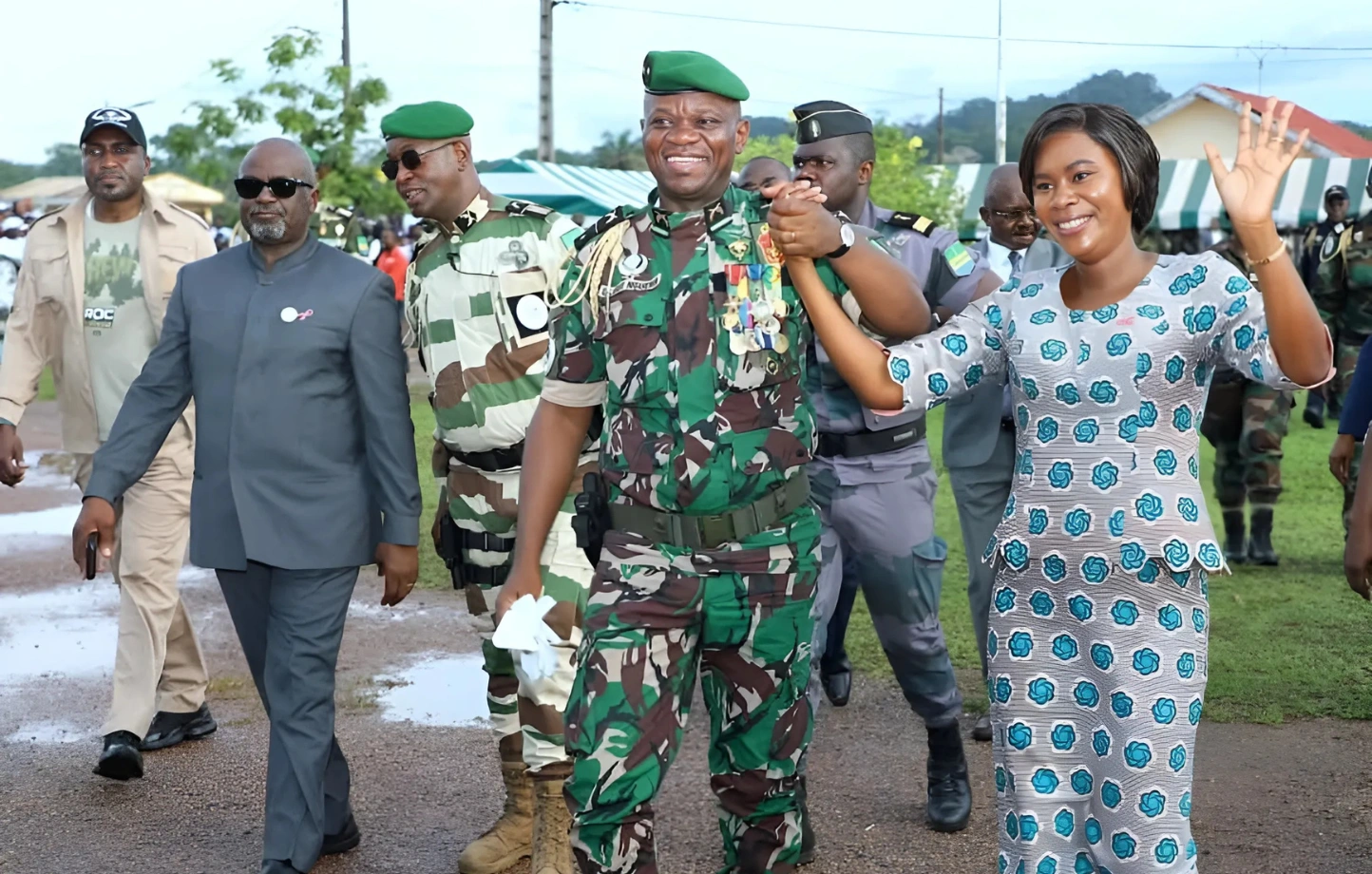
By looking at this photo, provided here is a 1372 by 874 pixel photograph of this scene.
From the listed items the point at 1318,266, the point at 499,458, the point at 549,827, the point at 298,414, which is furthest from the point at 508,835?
the point at 1318,266

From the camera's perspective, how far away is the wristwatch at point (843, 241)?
3.56 metres


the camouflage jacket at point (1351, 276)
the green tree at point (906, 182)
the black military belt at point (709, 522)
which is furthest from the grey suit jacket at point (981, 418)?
the green tree at point (906, 182)

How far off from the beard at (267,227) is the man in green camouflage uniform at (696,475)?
4.68ft

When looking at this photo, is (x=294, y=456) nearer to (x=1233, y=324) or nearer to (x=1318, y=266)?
(x=1233, y=324)

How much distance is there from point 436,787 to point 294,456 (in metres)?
1.56

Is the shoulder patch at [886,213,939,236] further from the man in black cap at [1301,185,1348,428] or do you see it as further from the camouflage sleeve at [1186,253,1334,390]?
the man in black cap at [1301,185,1348,428]

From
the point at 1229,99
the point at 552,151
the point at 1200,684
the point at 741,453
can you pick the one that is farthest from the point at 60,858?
the point at 1229,99

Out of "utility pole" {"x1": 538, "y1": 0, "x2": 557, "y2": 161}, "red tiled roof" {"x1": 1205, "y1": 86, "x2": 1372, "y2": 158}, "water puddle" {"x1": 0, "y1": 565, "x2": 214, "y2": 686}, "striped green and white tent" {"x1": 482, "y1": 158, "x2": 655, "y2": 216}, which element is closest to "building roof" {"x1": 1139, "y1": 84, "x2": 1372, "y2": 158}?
"red tiled roof" {"x1": 1205, "y1": 86, "x2": 1372, "y2": 158}

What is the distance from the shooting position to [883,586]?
5.26 metres

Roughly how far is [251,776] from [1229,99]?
51.5m

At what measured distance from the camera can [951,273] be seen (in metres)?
5.04

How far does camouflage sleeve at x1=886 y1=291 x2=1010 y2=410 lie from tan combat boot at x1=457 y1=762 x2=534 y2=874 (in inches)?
79.1

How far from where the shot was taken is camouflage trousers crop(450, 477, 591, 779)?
482 cm

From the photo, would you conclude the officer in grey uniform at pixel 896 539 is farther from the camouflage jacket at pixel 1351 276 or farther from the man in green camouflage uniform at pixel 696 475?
the camouflage jacket at pixel 1351 276
